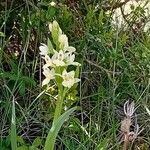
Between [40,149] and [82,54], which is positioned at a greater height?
[82,54]

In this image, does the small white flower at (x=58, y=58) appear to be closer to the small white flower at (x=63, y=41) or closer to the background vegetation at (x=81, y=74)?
the small white flower at (x=63, y=41)

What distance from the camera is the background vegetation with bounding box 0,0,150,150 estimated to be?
162 centimetres

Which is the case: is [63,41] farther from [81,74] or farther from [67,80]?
[81,74]

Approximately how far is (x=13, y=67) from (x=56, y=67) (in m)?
0.66

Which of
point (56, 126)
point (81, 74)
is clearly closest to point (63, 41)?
point (56, 126)

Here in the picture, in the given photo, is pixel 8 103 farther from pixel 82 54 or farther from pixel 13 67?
pixel 82 54

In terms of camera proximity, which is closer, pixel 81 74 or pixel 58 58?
pixel 58 58

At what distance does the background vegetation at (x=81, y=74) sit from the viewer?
1621 millimetres

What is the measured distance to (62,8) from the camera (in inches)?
71.5

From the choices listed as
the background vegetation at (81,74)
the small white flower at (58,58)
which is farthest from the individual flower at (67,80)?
the background vegetation at (81,74)

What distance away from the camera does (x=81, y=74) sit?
179 cm

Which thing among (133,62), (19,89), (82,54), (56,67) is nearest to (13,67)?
(19,89)

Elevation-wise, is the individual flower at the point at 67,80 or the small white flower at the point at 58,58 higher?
the small white flower at the point at 58,58

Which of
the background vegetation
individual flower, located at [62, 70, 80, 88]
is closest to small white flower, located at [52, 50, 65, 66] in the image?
individual flower, located at [62, 70, 80, 88]
